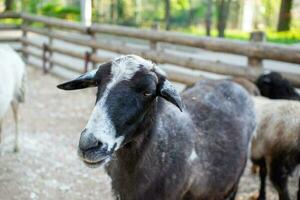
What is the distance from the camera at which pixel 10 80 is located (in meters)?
5.28

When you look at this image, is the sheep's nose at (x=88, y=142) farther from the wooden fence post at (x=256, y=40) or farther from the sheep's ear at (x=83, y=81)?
the wooden fence post at (x=256, y=40)

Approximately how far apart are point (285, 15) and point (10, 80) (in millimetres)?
12115

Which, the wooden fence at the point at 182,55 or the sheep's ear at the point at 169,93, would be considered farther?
the wooden fence at the point at 182,55

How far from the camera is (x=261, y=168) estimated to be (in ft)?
14.5

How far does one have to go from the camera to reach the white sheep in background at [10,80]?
505cm

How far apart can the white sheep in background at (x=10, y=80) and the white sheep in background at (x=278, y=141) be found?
114 inches

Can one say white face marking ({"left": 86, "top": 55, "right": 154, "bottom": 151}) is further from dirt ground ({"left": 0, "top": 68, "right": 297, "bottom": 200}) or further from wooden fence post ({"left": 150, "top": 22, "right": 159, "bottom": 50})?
wooden fence post ({"left": 150, "top": 22, "right": 159, "bottom": 50})

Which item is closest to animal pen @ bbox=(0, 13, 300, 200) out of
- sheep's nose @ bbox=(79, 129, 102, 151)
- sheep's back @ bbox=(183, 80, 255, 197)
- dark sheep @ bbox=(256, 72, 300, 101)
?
dark sheep @ bbox=(256, 72, 300, 101)

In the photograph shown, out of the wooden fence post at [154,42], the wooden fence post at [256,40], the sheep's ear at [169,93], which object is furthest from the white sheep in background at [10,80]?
the wooden fence post at [256,40]

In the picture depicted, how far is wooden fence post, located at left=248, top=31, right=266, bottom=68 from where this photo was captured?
19.0 feet

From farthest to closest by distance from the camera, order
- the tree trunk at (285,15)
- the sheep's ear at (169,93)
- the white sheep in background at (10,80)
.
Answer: the tree trunk at (285,15), the white sheep in background at (10,80), the sheep's ear at (169,93)

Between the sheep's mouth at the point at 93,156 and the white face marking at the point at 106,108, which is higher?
the white face marking at the point at 106,108

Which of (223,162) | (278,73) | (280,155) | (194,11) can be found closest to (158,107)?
(223,162)

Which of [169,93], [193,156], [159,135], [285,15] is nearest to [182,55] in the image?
[193,156]
